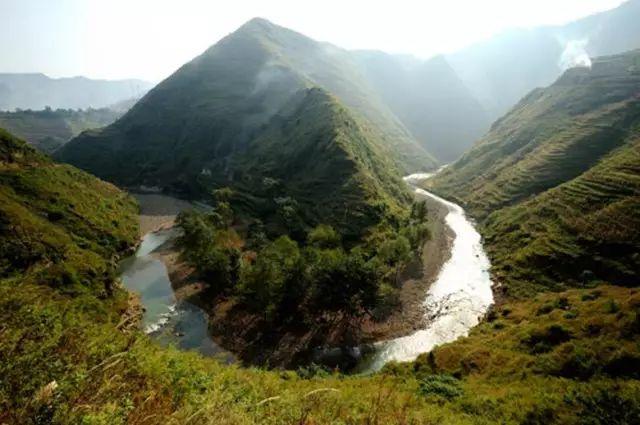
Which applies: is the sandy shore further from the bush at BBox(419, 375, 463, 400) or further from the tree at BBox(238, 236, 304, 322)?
the bush at BBox(419, 375, 463, 400)

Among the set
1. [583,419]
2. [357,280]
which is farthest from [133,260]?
[583,419]

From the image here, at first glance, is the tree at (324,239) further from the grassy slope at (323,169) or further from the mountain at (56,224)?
the mountain at (56,224)

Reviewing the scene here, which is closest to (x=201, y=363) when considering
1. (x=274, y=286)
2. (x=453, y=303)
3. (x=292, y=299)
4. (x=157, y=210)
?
(x=274, y=286)

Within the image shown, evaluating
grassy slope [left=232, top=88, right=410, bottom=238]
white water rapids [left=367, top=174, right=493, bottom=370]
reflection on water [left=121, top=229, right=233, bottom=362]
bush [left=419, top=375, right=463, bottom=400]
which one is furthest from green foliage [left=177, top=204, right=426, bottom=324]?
grassy slope [left=232, top=88, right=410, bottom=238]

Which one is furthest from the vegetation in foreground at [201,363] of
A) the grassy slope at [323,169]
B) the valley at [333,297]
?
the grassy slope at [323,169]

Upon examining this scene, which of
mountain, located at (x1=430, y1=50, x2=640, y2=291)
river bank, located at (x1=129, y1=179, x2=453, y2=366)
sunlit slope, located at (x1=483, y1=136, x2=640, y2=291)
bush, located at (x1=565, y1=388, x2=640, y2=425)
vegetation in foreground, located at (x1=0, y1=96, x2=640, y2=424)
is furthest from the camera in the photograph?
mountain, located at (x1=430, y1=50, x2=640, y2=291)

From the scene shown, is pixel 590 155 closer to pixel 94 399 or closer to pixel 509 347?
pixel 509 347

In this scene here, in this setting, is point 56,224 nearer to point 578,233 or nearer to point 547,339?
point 547,339
